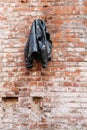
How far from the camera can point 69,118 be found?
4254mm

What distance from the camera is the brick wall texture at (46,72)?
14.0 feet

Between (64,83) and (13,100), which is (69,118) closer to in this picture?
(64,83)

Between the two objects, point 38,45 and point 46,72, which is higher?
point 38,45

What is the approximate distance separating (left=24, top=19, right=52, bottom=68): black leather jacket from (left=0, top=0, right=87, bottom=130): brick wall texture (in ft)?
0.29

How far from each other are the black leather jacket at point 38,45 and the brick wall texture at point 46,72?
9 cm

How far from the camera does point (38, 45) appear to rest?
432 centimetres

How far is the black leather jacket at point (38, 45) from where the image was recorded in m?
4.30

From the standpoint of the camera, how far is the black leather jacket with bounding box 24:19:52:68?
430cm

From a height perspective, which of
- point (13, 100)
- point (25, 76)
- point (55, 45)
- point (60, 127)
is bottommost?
point (60, 127)

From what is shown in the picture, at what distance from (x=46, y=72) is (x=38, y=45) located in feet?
1.27

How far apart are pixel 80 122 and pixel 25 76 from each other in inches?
37.9

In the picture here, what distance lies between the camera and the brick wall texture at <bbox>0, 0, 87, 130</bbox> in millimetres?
4277

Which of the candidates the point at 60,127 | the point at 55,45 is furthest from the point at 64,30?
the point at 60,127

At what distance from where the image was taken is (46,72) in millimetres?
4391
